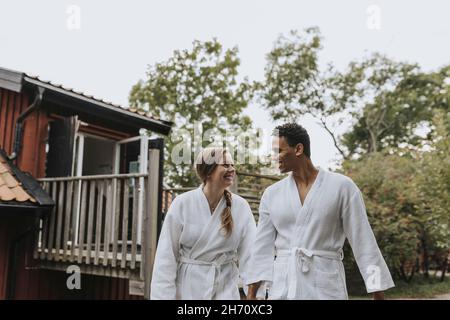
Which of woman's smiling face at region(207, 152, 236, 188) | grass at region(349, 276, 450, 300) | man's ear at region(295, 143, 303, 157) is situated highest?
man's ear at region(295, 143, 303, 157)

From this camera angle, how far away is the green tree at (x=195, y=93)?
50.7 ft

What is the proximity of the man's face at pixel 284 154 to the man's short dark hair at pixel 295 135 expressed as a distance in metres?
0.02

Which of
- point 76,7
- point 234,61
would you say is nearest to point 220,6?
point 234,61

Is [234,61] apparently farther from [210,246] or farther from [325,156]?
[210,246]

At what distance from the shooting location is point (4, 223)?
6453 mm

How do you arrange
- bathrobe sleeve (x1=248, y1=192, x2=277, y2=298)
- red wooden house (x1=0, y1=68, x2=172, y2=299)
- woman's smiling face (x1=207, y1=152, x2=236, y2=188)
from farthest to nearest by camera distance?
red wooden house (x1=0, y1=68, x2=172, y2=299)
woman's smiling face (x1=207, y1=152, x2=236, y2=188)
bathrobe sleeve (x1=248, y1=192, x2=277, y2=298)

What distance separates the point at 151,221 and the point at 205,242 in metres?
2.94

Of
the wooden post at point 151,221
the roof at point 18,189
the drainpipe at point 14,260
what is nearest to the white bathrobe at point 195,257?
the wooden post at point 151,221

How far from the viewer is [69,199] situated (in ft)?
20.3

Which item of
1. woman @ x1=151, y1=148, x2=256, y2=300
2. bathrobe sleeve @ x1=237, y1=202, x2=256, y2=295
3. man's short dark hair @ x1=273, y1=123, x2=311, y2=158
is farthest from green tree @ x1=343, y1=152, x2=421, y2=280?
man's short dark hair @ x1=273, y1=123, x2=311, y2=158

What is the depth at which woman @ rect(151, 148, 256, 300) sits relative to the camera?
235 centimetres

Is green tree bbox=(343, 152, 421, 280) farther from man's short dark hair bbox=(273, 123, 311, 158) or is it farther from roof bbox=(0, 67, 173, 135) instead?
man's short dark hair bbox=(273, 123, 311, 158)

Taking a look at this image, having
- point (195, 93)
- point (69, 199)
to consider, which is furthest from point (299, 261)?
point (195, 93)

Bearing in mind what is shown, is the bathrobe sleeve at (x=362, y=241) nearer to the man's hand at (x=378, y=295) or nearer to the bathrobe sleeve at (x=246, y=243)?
the man's hand at (x=378, y=295)
